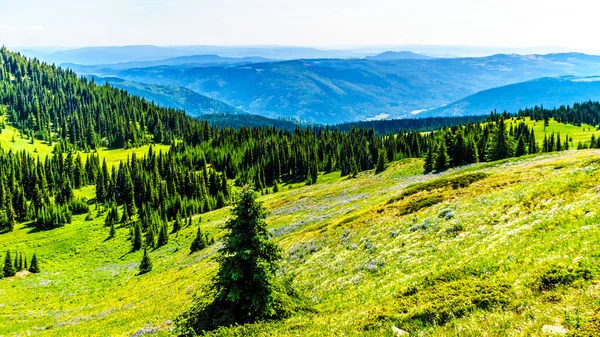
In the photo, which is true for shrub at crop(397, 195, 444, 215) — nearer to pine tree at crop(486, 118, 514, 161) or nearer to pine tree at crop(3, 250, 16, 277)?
pine tree at crop(486, 118, 514, 161)

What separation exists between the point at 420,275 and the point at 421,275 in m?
0.09

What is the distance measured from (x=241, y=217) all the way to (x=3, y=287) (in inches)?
2874

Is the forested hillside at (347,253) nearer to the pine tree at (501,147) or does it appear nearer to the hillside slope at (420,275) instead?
the hillside slope at (420,275)

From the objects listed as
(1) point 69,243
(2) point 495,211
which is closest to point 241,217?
(2) point 495,211

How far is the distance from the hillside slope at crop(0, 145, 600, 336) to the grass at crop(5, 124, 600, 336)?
0.10 meters

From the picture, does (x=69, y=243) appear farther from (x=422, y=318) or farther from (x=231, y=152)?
(x=422, y=318)

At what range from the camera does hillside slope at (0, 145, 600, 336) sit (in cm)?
1485

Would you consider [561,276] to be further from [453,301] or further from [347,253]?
[347,253]

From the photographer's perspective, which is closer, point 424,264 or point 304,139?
point 424,264

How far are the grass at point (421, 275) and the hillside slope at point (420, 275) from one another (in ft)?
0.34

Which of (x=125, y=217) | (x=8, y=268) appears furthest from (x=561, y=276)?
(x=125, y=217)

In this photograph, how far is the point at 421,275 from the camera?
23031 mm

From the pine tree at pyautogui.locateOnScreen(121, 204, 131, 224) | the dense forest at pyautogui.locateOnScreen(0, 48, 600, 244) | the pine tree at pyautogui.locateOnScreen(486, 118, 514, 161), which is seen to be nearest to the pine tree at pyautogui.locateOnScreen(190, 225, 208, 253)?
the dense forest at pyautogui.locateOnScreen(0, 48, 600, 244)

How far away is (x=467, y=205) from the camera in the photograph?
1431 inches
